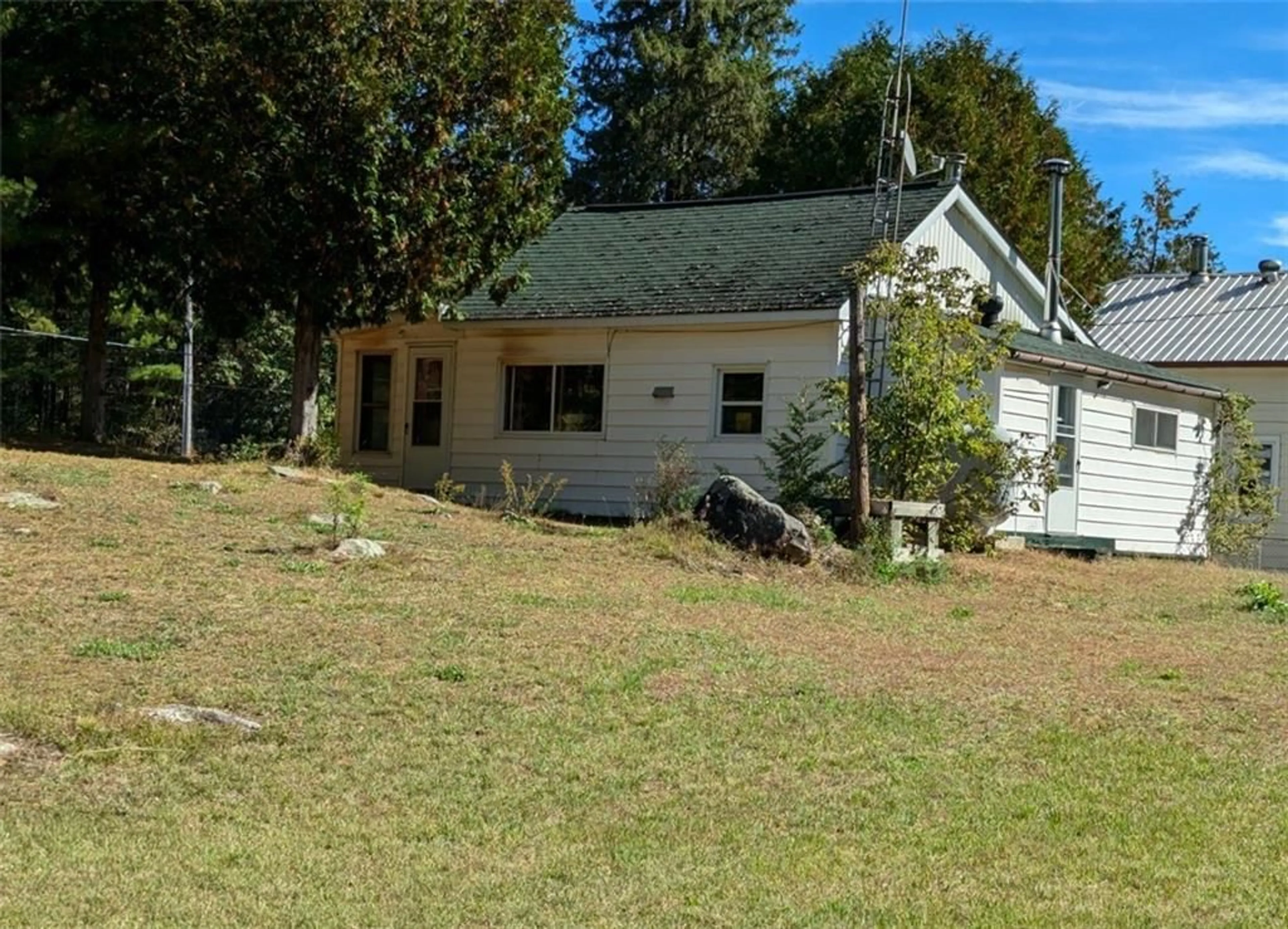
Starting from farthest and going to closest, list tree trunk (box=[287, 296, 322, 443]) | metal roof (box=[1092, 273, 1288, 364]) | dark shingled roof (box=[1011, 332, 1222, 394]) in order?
metal roof (box=[1092, 273, 1288, 364])
dark shingled roof (box=[1011, 332, 1222, 394])
tree trunk (box=[287, 296, 322, 443])

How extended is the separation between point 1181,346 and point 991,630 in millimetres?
16848

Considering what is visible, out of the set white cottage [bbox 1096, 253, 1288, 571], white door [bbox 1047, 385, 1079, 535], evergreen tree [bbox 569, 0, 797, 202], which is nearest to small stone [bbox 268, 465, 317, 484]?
white door [bbox 1047, 385, 1079, 535]

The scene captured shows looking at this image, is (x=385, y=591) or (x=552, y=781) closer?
(x=552, y=781)

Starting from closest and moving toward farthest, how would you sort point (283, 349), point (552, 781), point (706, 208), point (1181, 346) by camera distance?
point (552, 781) → point (706, 208) → point (1181, 346) → point (283, 349)

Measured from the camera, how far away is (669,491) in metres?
14.5

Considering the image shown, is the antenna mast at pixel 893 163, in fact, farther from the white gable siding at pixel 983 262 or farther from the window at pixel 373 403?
the window at pixel 373 403

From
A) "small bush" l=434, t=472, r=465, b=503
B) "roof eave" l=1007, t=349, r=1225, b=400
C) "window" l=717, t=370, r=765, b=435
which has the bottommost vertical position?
"small bush" l=434, t=472, r=465, b=503

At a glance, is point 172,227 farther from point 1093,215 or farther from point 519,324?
point 1093,215

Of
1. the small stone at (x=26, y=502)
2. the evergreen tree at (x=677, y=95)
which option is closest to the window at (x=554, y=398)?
the small stone at (x=26, y=502)

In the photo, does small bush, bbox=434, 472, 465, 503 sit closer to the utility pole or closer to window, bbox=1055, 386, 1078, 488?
the utility pole

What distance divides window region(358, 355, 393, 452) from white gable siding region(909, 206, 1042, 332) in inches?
304

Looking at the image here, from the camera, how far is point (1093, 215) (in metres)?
36.2

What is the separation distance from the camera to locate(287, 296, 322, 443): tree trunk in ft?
58.2

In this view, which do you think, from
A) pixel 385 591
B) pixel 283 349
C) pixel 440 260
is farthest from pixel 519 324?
pixel 283 349
